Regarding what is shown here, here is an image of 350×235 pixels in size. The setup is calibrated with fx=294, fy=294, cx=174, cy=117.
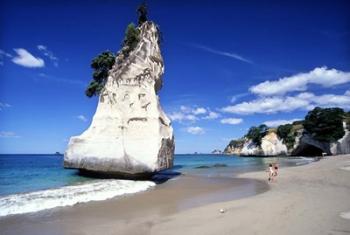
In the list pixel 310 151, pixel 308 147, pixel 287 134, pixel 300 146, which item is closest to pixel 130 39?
pixel 300 146

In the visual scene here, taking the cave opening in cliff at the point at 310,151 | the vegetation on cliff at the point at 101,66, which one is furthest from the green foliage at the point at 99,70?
the cave opening in cliff at the point at 310,151

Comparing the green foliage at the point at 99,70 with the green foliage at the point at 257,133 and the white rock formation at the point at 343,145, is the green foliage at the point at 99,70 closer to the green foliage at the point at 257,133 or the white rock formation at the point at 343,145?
the white rock formation at the point at 343,145

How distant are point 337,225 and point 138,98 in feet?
55.4

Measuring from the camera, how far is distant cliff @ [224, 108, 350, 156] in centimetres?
6272

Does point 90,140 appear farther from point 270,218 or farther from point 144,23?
point 270,218

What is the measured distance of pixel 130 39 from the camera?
2378 centimetres

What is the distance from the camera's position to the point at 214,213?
9.77 metres

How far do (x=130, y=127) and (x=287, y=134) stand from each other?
68015 mm

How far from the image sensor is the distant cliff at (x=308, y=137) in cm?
6272

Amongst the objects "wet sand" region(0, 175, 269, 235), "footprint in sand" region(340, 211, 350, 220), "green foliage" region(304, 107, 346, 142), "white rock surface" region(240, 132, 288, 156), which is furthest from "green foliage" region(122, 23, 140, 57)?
"white rock surface" region(240, 132, 288, 156)

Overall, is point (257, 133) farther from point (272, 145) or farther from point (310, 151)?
point (310, 151)

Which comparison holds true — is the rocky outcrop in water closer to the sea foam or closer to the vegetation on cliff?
the vegetation on cliff

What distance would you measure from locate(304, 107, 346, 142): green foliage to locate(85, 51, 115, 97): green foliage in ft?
177

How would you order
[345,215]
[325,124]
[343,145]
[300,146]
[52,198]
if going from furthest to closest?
[300,146]
[325,124]
[343,145]
[52,198]
[345,215]
